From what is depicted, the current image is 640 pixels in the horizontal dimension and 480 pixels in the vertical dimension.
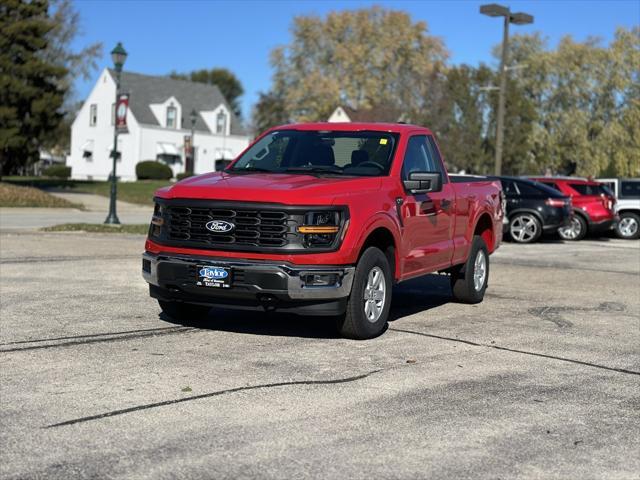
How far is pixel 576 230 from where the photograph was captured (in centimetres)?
2341

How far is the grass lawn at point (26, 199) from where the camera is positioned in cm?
3030

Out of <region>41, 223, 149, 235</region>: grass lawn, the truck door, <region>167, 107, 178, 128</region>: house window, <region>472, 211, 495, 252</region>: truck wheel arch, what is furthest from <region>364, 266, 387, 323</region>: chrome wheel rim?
<region>167, 107, 178, 128</region>: house window

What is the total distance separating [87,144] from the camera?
6975cm

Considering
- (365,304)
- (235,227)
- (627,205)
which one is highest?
(627,205)

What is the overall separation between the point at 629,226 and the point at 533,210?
585 centimetres

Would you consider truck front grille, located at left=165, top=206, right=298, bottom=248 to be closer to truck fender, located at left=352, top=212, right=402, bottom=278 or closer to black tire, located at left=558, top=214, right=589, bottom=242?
truck fender, located at left=352, top=212, right=402, bottom=278

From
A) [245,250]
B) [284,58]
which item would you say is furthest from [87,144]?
[245,250]

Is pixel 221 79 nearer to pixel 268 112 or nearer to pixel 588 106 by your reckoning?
pixel 268 112

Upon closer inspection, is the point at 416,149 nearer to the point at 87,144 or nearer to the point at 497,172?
the point at 497,172

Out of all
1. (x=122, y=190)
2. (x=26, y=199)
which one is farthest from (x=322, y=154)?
(x=122, y=190)

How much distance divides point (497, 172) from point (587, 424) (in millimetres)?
26866

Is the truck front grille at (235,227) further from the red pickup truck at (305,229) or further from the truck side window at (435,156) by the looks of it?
the truck side window at (435,156)

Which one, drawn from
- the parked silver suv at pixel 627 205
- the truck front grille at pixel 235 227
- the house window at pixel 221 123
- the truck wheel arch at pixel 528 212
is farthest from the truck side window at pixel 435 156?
the house window at pixel 221 123

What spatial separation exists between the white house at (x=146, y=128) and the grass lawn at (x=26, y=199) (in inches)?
1382
